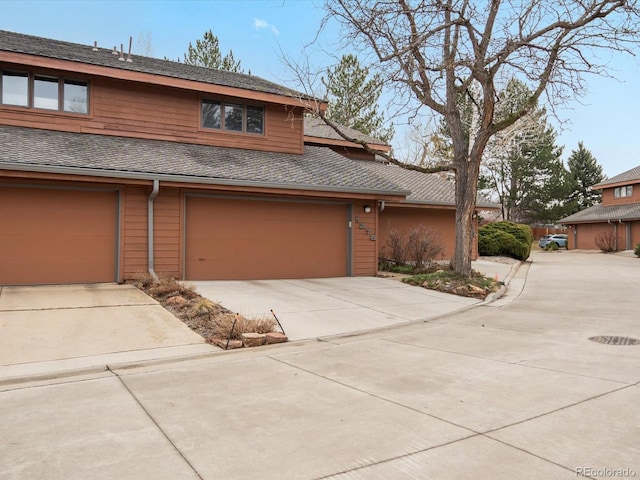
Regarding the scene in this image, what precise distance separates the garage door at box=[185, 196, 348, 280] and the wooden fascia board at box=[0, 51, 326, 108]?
3.37 metres

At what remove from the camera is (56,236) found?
409 inches

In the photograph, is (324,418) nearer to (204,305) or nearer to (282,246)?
(204,305)

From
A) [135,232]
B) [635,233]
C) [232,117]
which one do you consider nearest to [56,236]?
[135,232]

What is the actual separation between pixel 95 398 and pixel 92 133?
391 inches

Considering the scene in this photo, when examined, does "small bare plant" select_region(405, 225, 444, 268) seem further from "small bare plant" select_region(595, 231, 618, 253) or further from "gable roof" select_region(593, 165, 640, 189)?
"gable roof" select_region(593, 165, 640, 189)

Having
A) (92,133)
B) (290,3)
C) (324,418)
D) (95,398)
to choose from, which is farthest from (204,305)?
(290,3)

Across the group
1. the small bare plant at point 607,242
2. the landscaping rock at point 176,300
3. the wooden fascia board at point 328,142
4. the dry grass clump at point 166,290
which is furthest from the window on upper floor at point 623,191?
the landscaping rock at point 176,300

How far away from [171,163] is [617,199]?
113ft

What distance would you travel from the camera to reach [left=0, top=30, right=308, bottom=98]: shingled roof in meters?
12.0

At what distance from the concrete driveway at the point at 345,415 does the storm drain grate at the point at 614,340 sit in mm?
223

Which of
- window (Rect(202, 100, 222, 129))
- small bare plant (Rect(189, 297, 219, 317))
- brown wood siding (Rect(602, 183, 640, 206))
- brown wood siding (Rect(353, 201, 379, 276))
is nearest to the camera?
small bare plant (Rect(189, 297, 219, 317))

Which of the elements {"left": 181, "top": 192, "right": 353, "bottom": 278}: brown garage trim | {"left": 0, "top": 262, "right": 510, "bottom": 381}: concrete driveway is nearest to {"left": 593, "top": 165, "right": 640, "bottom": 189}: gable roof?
{"left": 181, "top": 192, "right": 353, "bottom": 278}: brown garage trim

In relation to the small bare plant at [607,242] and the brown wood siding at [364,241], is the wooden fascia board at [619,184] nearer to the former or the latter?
the small bare plant at [607,242]

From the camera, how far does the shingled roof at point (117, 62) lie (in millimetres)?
12013
